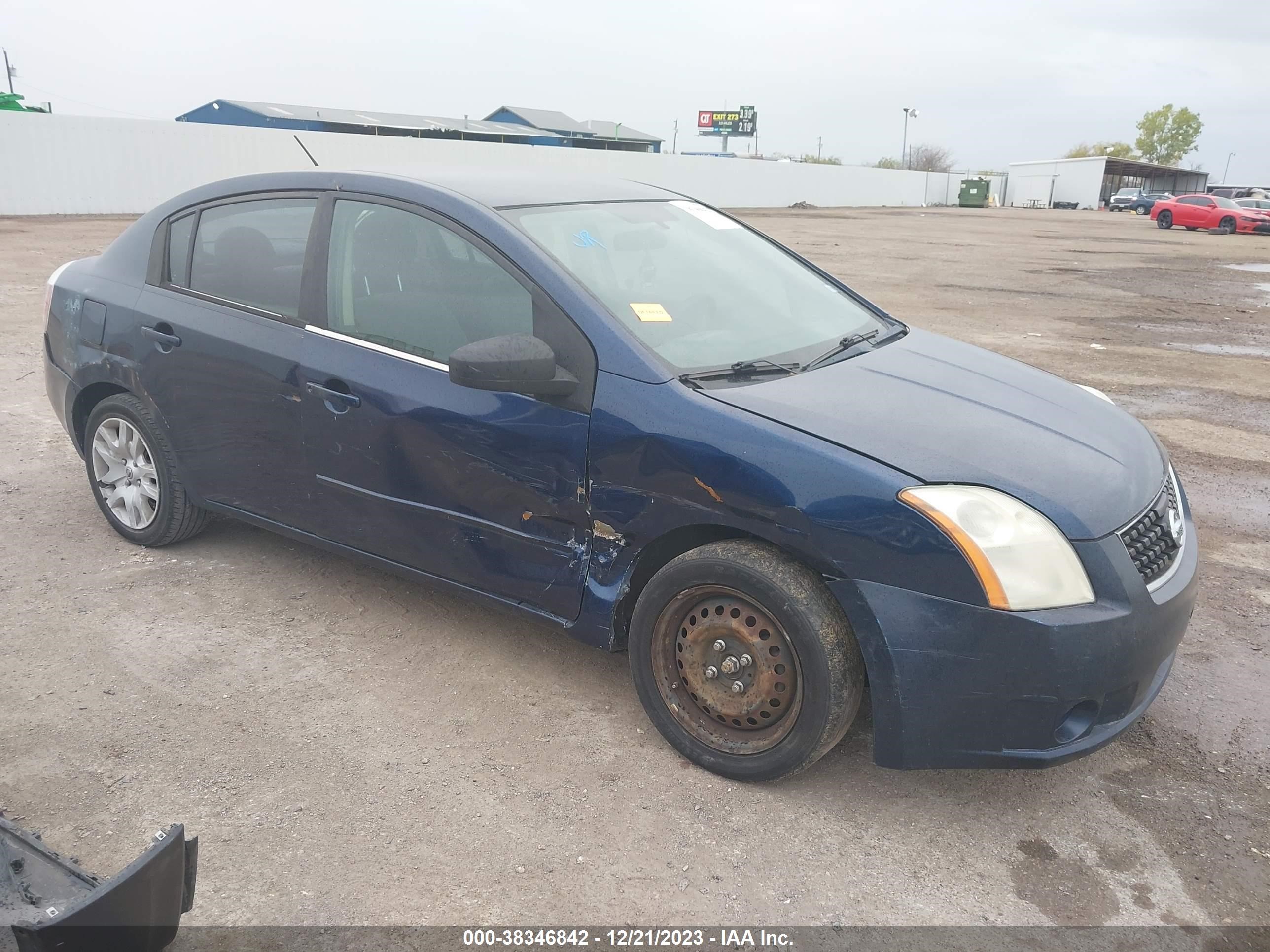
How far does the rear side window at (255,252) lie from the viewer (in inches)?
147

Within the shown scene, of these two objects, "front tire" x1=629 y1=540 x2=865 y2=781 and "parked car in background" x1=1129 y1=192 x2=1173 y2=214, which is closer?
"front tire" x1=629 y1=540 x2=865 y2=781

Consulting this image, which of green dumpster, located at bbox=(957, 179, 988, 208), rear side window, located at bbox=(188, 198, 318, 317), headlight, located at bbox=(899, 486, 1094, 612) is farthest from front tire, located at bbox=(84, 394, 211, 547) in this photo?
green dumpster, located at bbox=(957, 179, 988, 208)

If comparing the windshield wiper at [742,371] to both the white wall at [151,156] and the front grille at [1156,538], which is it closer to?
the front grille at [1156,538]

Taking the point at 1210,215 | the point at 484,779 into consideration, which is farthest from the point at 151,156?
the point at 1210,215

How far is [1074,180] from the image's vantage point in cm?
7606

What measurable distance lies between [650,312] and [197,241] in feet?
6.86

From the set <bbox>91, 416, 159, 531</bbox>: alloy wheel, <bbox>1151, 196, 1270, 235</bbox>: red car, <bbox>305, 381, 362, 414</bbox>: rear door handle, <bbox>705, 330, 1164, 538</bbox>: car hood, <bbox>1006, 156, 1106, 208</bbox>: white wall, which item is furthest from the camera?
<bbox>1006, 156, 1106, 208</bbox>: white wall

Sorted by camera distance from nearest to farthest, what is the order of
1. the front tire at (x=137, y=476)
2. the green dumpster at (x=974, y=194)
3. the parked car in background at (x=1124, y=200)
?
the front tire at (x=137, y=476)
the parked car in background at (x=1124, y=200)
the green dumpster at (x=974, y=194)

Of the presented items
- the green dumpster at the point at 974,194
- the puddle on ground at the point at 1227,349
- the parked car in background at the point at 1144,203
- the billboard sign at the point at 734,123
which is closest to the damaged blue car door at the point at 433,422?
the puddle on ground at the point at 1227,349

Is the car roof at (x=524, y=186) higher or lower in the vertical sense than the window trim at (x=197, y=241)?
higher

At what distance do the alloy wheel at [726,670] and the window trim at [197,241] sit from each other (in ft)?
5.90

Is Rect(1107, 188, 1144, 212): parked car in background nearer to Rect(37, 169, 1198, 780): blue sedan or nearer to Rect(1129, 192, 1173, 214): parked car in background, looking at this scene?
Rect(1129, 192, 1173, 214): parked car in background

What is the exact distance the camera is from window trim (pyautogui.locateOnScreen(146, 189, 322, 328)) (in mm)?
3684

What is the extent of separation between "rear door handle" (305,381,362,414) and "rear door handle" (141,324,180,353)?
827mm
